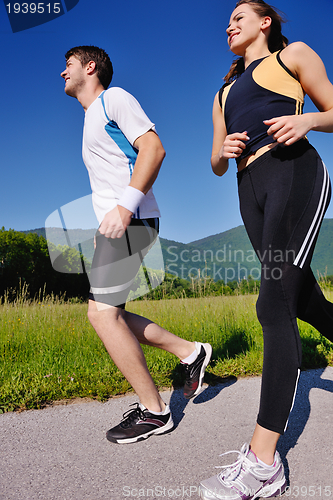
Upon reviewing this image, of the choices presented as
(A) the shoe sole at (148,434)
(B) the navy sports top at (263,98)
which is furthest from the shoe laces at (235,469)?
(B) the navy sports top at (263,98)

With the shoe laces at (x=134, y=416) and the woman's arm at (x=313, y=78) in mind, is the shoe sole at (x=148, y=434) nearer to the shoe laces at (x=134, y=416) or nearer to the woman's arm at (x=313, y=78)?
the shoe laces at (x=134, y=416)

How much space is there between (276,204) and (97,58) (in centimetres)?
159

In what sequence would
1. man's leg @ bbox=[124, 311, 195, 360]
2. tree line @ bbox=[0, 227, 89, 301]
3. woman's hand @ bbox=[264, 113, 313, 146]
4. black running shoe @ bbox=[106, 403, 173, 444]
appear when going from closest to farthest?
woman's hand @ bbox=[264, 113, 313, 146]
black running shoe @ bbox=[106, 403, 173, 444]
man's leg @ bbox=[124, 311, 195, 360]
tree line @ bbox=[0, 227, 89, 301]

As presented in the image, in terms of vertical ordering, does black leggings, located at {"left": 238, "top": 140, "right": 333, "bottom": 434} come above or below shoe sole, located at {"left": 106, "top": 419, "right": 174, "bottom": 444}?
above

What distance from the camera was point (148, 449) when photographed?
1693 mm

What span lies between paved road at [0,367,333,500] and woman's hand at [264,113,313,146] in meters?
1.43

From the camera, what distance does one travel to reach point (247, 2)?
6.07 ft

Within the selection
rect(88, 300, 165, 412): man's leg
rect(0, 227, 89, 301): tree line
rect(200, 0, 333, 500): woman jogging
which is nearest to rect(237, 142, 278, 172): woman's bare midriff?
rect(200, 0, 333, 500): woman jogging

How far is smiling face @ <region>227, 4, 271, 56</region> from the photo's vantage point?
5.90ft

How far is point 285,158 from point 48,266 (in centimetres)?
2247

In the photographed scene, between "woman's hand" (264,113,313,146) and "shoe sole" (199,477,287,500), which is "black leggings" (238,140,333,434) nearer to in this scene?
"woman's hand" (264,113,313,146)

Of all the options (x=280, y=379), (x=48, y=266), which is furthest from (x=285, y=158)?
(x=48, y=266)

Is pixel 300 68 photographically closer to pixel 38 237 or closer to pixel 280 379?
pixel 280 379

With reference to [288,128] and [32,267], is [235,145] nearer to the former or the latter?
[288,128]
